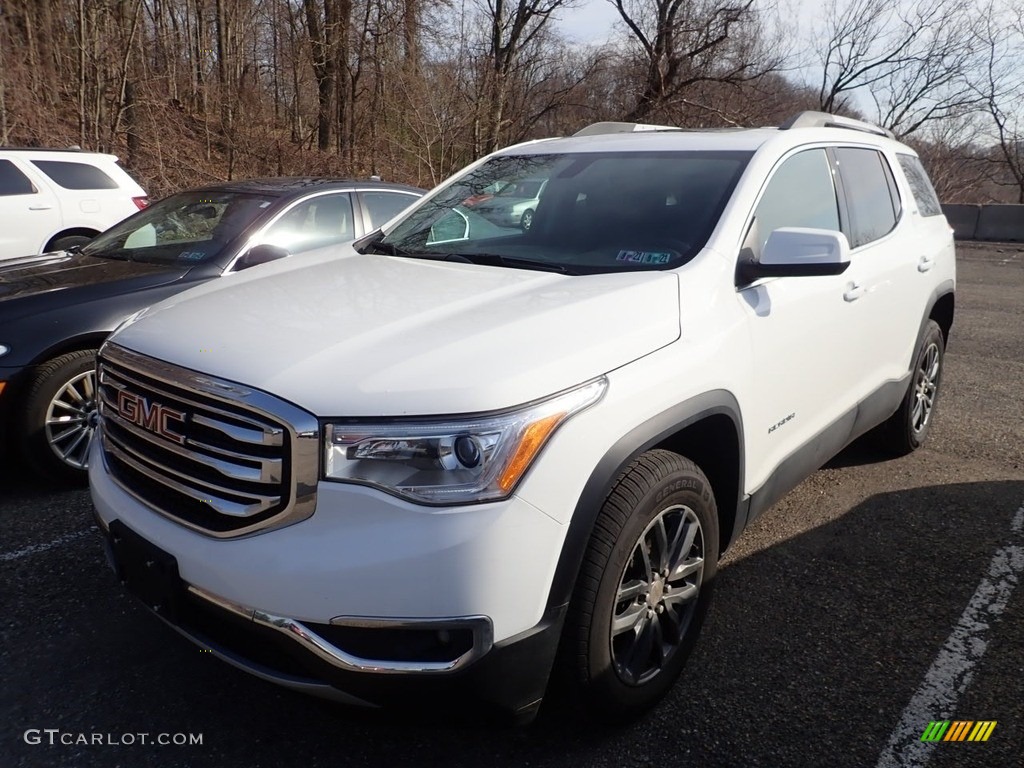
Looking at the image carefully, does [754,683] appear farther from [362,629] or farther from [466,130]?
[466,130]

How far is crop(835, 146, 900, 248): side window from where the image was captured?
3746mm

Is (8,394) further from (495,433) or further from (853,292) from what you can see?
(853,292)

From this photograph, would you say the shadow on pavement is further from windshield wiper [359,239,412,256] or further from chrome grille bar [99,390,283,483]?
windshield wiper [359,239,412,256]

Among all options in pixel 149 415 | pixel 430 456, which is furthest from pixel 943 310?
pixel 149 415

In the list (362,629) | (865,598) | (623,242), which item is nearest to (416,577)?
(362,629)

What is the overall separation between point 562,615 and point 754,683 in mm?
1057

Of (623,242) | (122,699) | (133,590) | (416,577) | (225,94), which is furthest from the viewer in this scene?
(225,94)

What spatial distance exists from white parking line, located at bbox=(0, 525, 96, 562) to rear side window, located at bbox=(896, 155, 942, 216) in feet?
15.7

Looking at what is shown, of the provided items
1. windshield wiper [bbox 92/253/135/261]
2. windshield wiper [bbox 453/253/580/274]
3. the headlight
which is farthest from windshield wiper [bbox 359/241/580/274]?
windshield wiper [bbox 92/253/135/261]

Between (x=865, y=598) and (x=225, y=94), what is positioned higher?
(x=225, y=94)

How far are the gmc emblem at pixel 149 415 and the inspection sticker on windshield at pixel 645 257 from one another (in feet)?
5.21

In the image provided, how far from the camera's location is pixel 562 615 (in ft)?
6.64

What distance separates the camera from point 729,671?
2754 millimetres

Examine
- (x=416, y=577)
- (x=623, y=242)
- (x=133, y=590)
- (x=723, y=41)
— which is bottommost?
(x=133, y=590)
